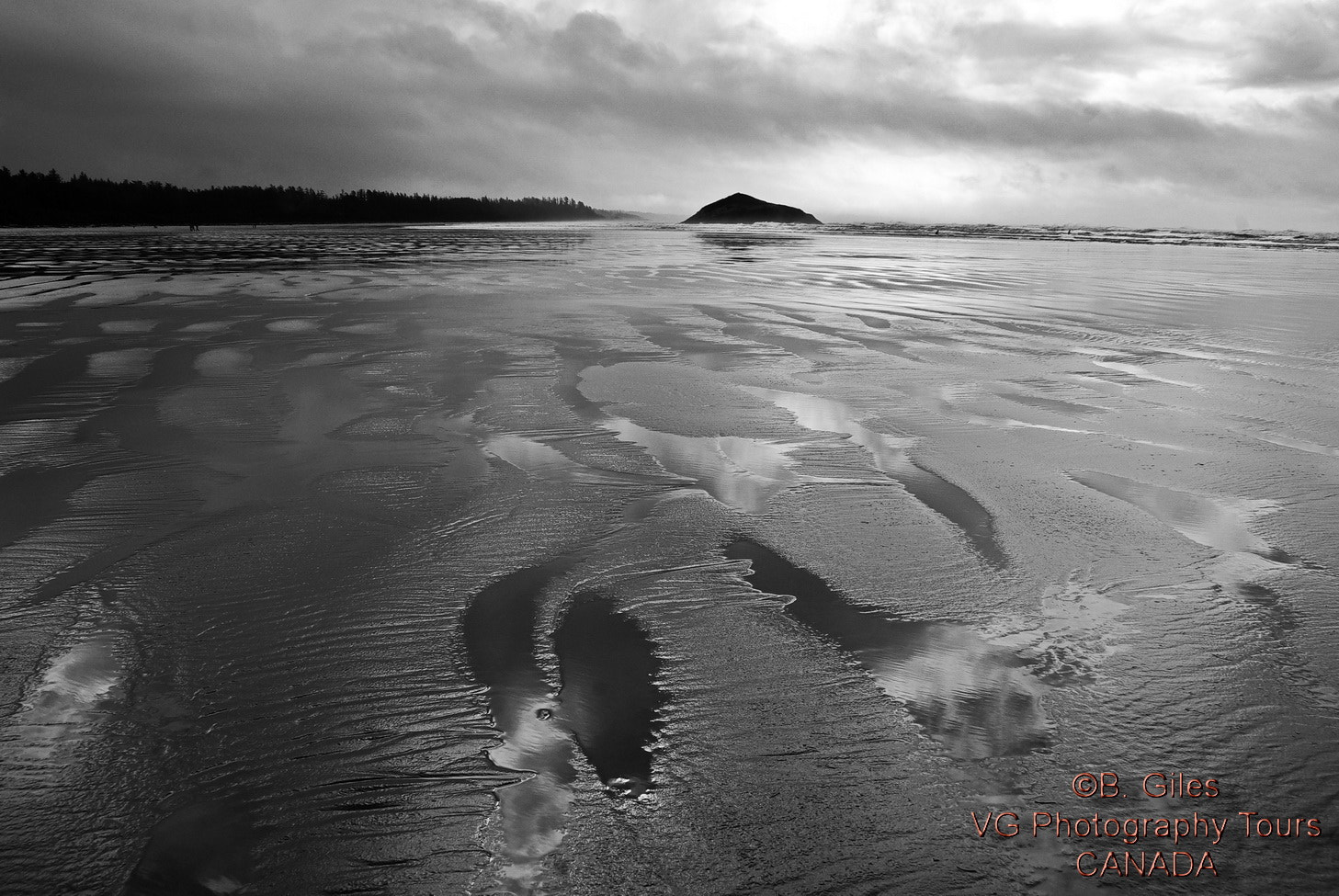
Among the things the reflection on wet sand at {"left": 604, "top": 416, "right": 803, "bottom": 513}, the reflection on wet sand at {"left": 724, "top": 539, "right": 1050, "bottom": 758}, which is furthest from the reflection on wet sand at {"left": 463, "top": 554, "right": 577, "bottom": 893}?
the reflection on wet sand at {"left": 604, "top": 416, "right": 803, "bottom": 513}

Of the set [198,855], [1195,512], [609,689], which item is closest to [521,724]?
[609,689]

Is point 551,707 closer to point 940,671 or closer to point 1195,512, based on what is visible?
point 940,671

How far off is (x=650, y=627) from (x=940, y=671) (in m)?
0.97

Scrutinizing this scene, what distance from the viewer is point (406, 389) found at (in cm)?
668

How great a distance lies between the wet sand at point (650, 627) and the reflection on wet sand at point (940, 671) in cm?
2

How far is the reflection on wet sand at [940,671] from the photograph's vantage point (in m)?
2.24

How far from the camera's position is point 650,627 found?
284cm

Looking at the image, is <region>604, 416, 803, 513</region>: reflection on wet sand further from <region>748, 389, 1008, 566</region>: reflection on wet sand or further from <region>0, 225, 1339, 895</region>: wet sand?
<region>748, 389, 1008, 566</region>: reflection on wet sand

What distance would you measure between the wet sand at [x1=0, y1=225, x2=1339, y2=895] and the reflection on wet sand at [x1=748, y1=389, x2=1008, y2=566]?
0.03m


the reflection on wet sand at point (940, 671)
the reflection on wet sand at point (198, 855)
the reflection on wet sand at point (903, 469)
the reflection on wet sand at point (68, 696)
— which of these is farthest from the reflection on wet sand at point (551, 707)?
the reflection on wet sand at point (903, 469)

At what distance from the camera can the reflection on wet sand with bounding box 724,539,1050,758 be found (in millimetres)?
2242

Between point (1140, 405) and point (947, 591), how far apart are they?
398 cm

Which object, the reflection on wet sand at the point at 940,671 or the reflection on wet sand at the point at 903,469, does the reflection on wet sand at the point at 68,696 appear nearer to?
the reflection on wet sand at the point at 940,671

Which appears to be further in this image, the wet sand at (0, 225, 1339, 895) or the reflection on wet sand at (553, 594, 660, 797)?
the reflection on wet sand at (553, 594, 660, 797)
